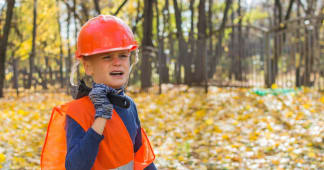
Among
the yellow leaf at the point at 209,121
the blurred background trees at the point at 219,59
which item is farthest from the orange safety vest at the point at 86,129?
the blurred background trees at the point at 219,59

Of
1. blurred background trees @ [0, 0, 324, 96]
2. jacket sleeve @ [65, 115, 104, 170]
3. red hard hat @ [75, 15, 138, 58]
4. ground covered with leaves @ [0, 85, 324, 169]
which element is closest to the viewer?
jacket sleeve @ [65, 115, 104, 170]

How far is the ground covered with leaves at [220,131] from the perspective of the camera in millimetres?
5547

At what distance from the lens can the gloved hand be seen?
1751 mm

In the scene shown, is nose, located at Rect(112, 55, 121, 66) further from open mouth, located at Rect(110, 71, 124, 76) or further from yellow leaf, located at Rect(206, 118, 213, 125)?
yellow leaf, located at Rect(206, 118, 213, 125)

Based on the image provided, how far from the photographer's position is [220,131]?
7379mm

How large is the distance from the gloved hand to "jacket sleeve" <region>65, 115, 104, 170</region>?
0.33ft

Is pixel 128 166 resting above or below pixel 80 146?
below

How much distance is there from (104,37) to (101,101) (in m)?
0.36

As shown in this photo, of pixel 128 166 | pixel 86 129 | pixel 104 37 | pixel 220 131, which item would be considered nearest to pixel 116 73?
pixel 104 37

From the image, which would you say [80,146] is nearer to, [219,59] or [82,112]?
[82,112]

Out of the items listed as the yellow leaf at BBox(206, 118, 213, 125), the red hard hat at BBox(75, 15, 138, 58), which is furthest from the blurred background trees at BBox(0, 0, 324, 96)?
the red hard hat at BBox(75, 15, 138, 58)

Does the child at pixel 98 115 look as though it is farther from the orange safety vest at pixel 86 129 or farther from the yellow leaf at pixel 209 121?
the yellow leaf at pixel 209 121

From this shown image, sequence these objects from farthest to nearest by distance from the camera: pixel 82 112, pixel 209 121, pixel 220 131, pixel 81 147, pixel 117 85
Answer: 1. pixel 209 121
2. pixel 220 131
3. pixel 117 85
4. pixel 82 112
5. pixel 81 147

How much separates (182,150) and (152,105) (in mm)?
4374
